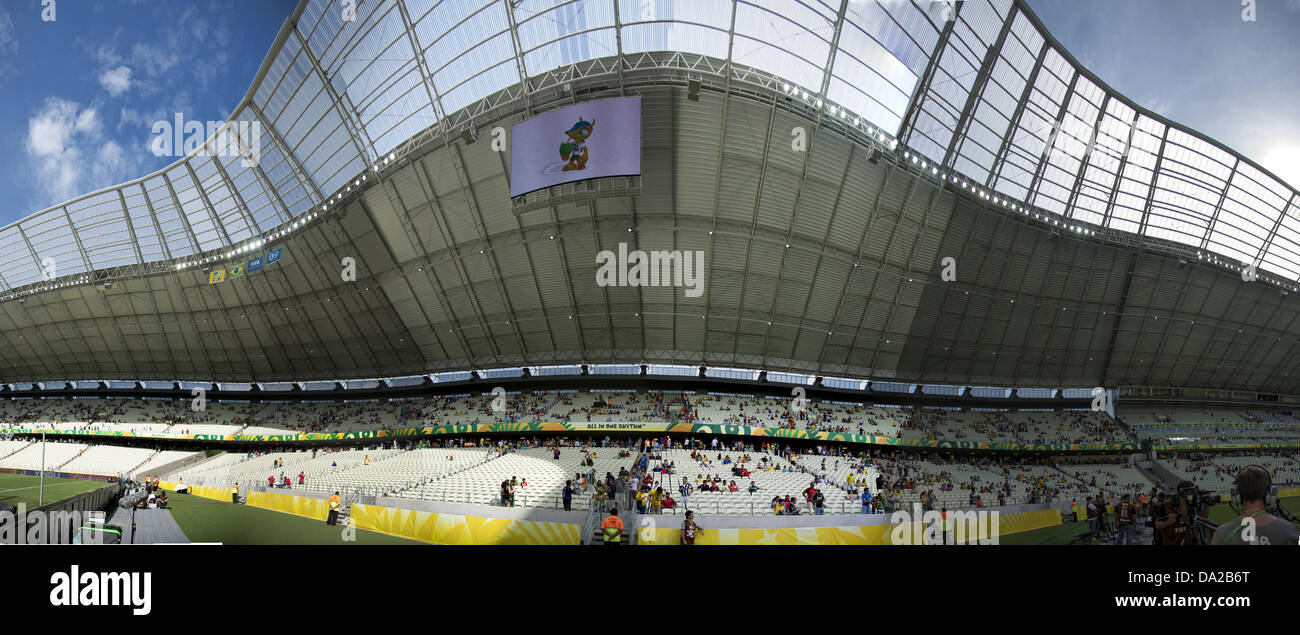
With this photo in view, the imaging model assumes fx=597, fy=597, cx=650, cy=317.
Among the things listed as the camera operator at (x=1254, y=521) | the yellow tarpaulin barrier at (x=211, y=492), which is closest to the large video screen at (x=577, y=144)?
the yellow tarpaulin barrier at (x=211, y=492)

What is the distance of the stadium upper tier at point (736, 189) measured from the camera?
3069 cm

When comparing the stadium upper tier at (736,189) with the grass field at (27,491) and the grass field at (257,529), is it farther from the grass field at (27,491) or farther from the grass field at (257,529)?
the grass field at (257,529)

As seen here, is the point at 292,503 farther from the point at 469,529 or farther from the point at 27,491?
the point at 27,491

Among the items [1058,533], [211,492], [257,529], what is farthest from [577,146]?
[211,492]

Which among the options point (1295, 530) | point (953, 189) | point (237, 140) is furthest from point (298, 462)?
point (1295, 530)

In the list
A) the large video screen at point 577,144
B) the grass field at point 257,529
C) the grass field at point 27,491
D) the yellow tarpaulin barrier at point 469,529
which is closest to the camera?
the yellow tarpaulin barrier at point 469,529

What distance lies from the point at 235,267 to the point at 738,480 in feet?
140

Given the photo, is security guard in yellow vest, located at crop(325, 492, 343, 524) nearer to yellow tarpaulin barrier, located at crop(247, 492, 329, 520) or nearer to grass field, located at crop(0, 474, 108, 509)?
yellow tarpaulin barrier, located at crop(247, 492, 329, 520)

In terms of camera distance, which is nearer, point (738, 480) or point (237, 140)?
point (738, 480)

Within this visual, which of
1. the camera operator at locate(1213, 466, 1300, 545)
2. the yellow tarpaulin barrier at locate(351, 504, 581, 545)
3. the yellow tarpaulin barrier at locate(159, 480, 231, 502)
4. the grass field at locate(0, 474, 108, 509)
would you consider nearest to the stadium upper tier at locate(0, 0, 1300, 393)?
the yellow tarpaulin barrier at locate(159, 480, 231, 502)

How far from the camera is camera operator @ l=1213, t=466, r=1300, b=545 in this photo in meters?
3.81

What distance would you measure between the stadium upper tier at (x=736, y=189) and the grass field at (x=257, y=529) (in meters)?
19.2
